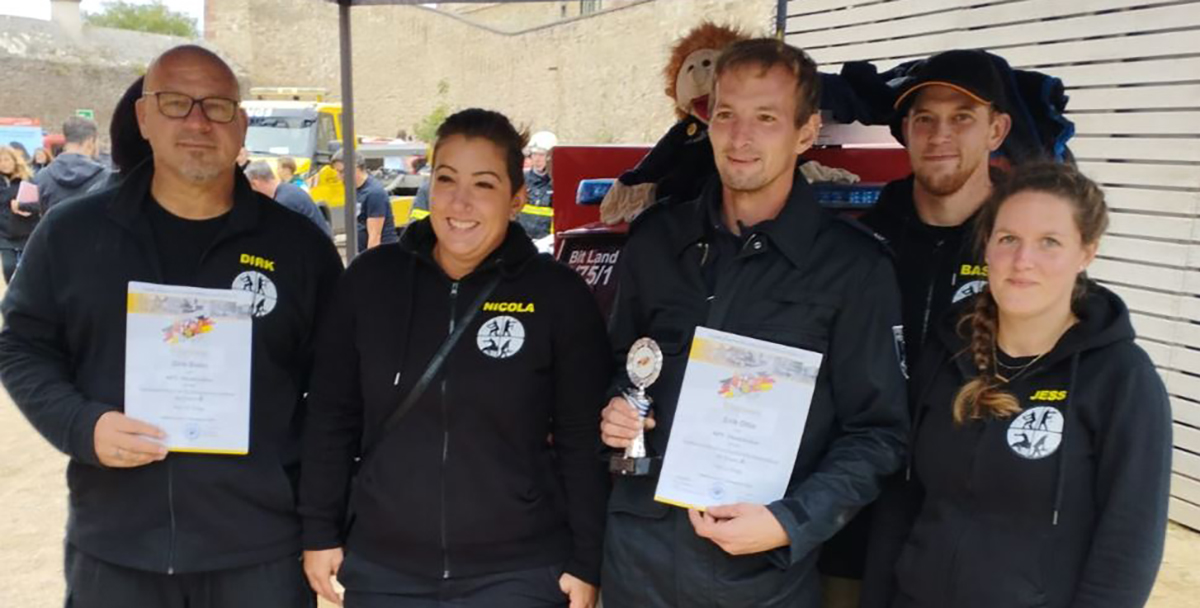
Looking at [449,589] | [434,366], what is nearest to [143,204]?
[434,366]

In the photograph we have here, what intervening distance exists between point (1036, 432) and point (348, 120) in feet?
10.3

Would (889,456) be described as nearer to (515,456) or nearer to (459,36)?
(515,456)

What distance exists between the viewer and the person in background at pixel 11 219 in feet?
26.9

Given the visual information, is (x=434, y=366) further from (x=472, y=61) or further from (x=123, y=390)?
(x=472, y=61)

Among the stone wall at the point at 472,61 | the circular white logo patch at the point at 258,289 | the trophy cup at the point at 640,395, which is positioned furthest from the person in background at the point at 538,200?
the stone wall at the point at 472,61

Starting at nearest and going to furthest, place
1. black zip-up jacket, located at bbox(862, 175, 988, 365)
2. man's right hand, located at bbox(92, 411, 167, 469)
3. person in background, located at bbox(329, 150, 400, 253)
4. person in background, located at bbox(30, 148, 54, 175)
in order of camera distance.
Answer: man's right hand, located at bbox(92, 411, 167, 469) → black zip-up jacket, located at bbox(862, 175, 988, 365) → person in background, located at bbox(329, 150, 400, 253) → person in background, located at bbox(30, 148, 54, 175)

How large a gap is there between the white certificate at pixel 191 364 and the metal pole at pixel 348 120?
5.15ft

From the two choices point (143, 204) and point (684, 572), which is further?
point (143, 204)

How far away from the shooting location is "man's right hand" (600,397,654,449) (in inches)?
73.9

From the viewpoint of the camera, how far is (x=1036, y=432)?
1.77 meters

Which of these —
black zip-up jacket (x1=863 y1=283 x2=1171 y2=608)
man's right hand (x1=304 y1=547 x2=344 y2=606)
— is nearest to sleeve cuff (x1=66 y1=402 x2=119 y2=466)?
man's right hand (x1=304 y1=547 x2=344 y2=606)

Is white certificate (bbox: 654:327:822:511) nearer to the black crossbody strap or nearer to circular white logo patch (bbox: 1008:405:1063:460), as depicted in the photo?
circular white logo patch (bbox: 1008:405:1063:460)

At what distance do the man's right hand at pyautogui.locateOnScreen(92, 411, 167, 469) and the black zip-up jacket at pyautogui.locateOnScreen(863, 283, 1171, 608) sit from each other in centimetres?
170

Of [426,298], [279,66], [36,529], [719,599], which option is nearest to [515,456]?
[426,298]
